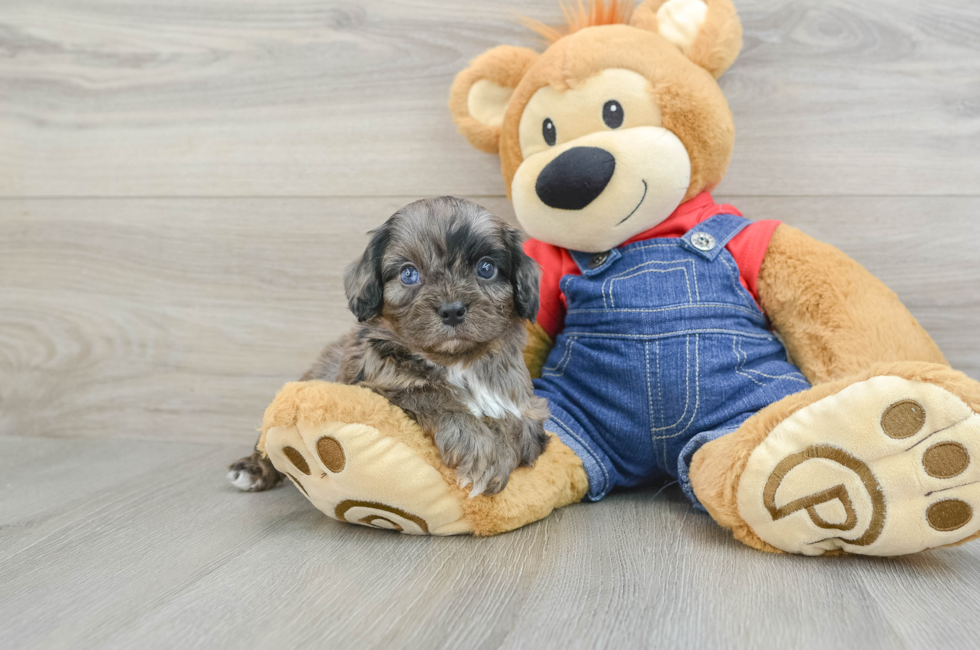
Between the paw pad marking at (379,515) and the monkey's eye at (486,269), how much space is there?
47cm

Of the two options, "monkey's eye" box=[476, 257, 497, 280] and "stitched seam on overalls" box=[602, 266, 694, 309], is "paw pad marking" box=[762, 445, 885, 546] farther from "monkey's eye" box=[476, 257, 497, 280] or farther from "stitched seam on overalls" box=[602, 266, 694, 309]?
"monkey's eye" box=[476, 257, 497, 280]

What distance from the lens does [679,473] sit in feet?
4.59

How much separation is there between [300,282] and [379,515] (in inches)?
39.3

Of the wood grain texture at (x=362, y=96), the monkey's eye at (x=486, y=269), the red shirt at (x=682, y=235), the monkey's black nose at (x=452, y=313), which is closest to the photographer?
the monkey's black nose at (x=452, y=313)

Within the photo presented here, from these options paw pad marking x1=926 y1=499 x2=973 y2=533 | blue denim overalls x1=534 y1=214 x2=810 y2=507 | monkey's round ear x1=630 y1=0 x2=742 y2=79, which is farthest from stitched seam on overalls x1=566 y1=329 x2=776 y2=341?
monkey's round ear x1=630 y1=0 x2=742 y2=79

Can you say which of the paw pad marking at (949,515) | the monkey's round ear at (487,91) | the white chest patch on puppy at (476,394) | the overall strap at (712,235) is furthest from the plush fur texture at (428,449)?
the monkey's round ear at (487,91)

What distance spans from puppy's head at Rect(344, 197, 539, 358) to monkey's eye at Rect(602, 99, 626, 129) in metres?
0.36

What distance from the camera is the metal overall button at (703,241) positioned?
58.3 inches

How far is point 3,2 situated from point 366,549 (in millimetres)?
2170

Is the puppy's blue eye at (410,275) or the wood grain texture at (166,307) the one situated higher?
the puppy's blue eye at (410,275)

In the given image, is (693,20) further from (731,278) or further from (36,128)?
(36,128)

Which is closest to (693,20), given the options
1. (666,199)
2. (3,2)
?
(666,199)

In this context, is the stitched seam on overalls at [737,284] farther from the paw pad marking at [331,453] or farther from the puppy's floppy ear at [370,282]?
the paw pad marking at [331,453]

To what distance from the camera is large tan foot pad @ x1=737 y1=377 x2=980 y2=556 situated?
1.04 m
